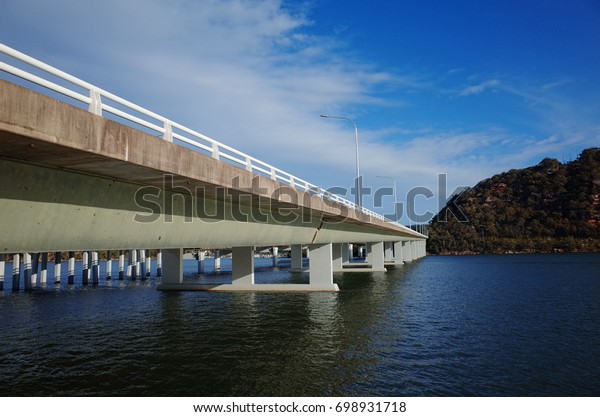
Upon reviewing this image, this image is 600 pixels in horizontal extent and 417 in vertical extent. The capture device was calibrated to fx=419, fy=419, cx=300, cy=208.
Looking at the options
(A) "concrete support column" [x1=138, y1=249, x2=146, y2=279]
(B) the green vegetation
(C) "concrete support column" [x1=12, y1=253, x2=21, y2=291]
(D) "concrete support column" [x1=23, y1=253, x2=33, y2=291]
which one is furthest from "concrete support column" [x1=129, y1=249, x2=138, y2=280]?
(B) the green vegetation

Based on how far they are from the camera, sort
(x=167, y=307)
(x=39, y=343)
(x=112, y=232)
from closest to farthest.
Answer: (x=112, y=232) → (x=39, y=343) → (x=167, y=307)

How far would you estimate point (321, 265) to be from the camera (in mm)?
38906

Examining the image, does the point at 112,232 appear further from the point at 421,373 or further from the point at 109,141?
the point at 421,373

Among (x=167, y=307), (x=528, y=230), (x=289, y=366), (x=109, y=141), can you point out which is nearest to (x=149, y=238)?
(x=109, y=141)

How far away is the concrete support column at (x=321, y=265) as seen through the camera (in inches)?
1522

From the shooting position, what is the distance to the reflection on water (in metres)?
12.6

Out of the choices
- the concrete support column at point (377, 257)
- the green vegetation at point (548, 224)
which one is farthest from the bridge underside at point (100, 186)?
the green vegetation at point (548, 224)

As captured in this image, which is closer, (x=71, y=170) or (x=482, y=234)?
(x=71, y=170)

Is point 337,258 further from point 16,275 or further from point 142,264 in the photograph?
point 16,275

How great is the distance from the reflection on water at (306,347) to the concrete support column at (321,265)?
7.19m

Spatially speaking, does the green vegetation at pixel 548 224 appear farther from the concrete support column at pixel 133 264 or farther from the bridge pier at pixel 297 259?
the concrete support column at pixel 133 264

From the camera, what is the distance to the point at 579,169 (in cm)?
19400

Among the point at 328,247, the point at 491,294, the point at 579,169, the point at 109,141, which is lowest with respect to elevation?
the point at 491,294
